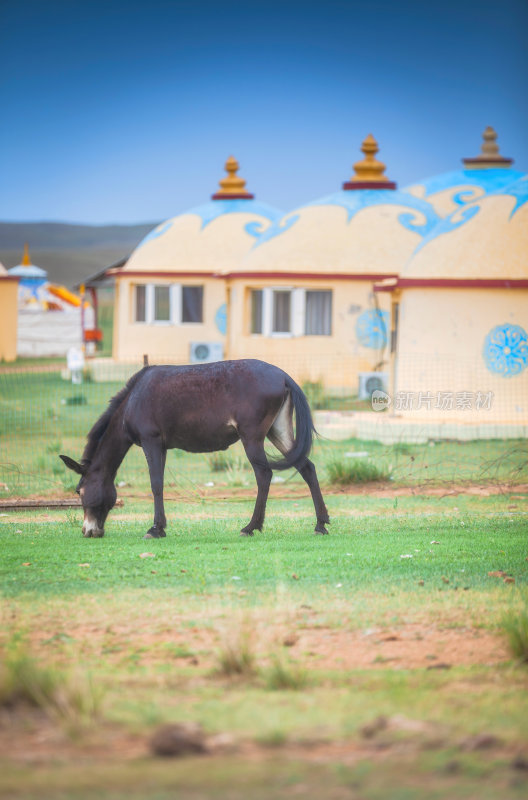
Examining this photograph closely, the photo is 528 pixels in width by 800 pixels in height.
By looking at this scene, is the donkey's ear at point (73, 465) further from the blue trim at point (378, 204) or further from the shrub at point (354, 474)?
the blue trim at point (378, 204)

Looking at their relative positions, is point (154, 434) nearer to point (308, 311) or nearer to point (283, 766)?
point (283, 766)

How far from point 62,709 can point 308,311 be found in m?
22.8

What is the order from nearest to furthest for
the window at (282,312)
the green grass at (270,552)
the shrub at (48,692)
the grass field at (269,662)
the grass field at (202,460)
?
the grass field at (269,662) → the shrub at (48,692) → the green grass at (270,552) → the grass field at (202,460) → the window at (282,312)

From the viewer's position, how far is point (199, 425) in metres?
9.91

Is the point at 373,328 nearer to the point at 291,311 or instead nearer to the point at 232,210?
the point at 291,311

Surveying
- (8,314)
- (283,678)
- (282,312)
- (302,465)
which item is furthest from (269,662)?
(8,314)

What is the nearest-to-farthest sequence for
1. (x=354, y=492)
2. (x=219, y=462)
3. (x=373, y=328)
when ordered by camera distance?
1. (x=354, y=492)
2. (x=219, y=462)
3. (x=373, y=328)

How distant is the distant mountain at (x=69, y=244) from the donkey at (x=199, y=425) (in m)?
111

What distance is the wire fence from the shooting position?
14570 millimetres

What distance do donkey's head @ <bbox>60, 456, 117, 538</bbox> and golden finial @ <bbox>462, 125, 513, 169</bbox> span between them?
23.8m

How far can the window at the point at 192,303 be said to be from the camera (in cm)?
3303

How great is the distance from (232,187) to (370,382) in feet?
38.4

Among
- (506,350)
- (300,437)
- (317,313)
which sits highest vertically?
(317,313)

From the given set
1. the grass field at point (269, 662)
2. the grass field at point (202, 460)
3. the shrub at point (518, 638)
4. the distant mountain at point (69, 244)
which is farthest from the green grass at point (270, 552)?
the distant mountain at point (69, 244)
